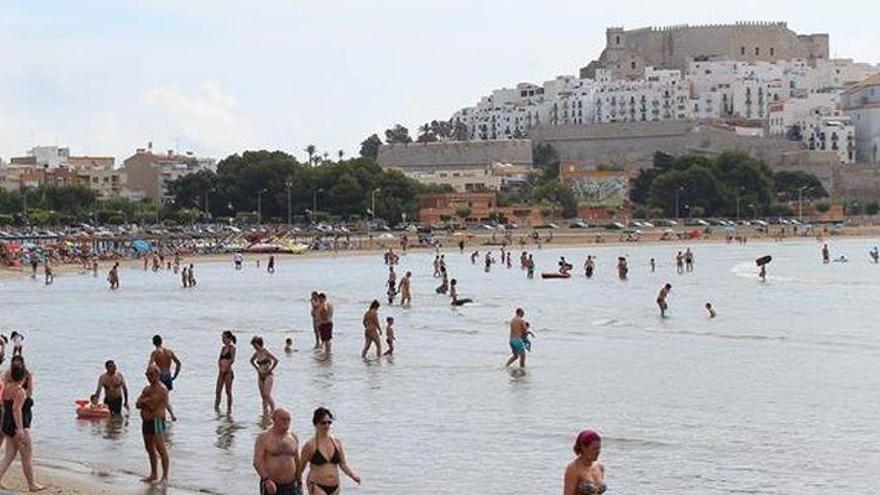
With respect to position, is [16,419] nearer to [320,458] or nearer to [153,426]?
[153,426]

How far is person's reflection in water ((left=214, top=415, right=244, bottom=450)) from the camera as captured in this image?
17.1 m

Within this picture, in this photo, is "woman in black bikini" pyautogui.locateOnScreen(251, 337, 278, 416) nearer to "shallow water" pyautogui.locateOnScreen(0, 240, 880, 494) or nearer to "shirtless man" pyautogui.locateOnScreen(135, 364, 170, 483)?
"shallow water" pyautogui.locateOnScreen(0, 240, 880, 494)

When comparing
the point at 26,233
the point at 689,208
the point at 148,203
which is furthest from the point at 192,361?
the point at 148,203

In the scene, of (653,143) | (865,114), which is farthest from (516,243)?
A: (865,114)

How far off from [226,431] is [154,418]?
3783 mm

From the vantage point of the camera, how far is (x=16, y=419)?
1284 cm

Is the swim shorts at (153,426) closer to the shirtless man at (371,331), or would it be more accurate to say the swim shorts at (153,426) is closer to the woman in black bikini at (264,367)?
the woman in black bikini at (264,367)

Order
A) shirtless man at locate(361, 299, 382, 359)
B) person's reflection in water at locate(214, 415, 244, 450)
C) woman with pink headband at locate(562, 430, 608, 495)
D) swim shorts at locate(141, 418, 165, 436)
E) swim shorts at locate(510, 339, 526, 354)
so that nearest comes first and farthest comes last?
1. woman with pink headband at locate(562, 430, 608, 495)
2. swim shorts at locate(141, 418, 165, 436)
3. person's reflection in water at locate(214, 415, 244, 450)
4. swim shorts at locate(510, 339, 526, 354)
5. shirtless man at locate(361, 299, 382, 359)

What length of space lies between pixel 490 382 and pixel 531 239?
7852 cm

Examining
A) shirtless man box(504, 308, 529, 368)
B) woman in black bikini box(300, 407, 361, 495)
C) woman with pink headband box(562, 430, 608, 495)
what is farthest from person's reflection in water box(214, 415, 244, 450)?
woman with pink headband box(562, 430, 608, 495)

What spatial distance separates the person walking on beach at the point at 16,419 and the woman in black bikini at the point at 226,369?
504 centimetres

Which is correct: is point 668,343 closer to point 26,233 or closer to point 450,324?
point 450,324

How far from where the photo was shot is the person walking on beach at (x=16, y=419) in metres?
12.7

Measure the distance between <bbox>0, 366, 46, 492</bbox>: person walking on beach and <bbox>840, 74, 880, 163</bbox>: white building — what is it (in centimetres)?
14017
